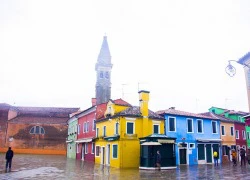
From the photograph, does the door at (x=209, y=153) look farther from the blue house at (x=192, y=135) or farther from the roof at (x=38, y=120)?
the roof at (x=38, y=120)

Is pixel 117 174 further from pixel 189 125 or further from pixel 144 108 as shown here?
pixel 189 125

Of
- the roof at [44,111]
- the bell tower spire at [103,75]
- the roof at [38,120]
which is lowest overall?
the roof at [38,120]

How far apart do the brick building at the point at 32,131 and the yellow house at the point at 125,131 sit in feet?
70.0

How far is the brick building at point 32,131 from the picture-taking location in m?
43.7

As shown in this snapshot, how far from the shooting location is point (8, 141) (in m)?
43.6

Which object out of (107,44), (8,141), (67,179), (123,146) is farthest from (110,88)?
(67,179)

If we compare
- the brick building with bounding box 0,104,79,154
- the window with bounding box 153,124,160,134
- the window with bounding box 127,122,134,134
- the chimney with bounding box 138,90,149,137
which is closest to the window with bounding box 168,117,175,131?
the window with bounding box 153,124,160,134

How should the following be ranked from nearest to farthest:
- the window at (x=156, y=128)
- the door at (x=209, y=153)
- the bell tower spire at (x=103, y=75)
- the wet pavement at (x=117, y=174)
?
the wet pavement at (x=117, y=174) < the window at (x=156, y=128) < the door at (x=209, y=153) < the bell tower spire at (x=103, y=75)

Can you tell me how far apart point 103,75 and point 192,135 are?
3178 cm

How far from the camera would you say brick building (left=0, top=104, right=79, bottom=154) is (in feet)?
143

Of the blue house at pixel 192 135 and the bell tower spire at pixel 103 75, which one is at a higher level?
the bell tower spire at pixel 103 75

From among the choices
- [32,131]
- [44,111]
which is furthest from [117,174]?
[44,111]

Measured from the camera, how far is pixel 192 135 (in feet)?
87.7

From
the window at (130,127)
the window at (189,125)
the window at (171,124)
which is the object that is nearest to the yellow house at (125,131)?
the window at (130,127)
